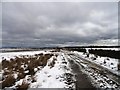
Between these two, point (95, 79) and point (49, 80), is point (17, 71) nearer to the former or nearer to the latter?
point (49, 80)

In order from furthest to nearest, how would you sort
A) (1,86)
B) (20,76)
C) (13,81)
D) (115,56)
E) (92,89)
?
(115,56) → (20,76) → (13,81) → (1,86) → (92,89)

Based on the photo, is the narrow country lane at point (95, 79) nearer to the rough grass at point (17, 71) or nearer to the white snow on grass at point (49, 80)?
the white snow on grass at point (49, 80)

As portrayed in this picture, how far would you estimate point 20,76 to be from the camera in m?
10.6

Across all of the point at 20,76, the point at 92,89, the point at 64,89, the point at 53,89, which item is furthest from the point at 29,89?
the point at 20,76

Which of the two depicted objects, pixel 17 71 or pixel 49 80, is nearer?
pixel 49 80

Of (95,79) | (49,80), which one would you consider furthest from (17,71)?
(95,79)

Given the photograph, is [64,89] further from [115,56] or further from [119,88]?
[115,56]

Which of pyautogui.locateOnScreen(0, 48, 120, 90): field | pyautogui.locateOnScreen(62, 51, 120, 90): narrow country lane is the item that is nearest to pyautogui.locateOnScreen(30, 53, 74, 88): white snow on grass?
pyautogui.locateOnScreen(0, 48, 120, 90): field

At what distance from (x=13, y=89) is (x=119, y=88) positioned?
483cm

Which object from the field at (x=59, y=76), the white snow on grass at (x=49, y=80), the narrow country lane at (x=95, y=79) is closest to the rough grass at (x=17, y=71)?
the field at (x=59, y=76)

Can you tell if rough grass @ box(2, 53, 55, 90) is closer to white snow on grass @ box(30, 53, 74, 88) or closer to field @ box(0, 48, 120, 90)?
field @ box(0, 48, 120, 90)

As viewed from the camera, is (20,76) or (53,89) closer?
(53,89)

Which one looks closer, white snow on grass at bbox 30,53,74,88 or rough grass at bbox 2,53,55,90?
white snow on grass at bbox 30,53,74,88

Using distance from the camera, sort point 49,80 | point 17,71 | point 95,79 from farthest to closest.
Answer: point 17,71 < point 95,79 < point 49,80
